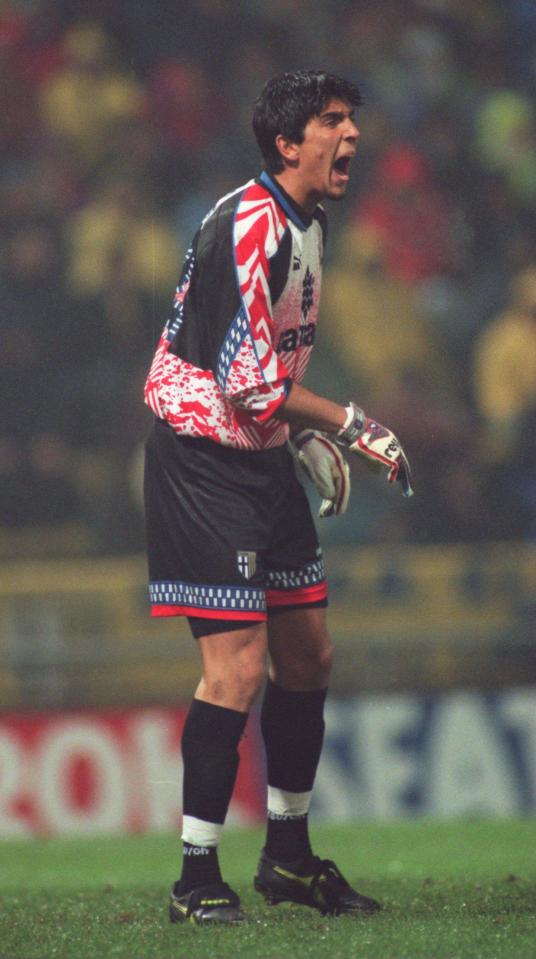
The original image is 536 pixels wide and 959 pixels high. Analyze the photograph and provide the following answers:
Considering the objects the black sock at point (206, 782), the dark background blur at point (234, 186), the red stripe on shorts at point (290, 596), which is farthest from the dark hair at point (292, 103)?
the dark background blur at point (234, 186)

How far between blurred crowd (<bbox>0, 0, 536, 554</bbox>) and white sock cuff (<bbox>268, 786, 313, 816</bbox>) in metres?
5.60

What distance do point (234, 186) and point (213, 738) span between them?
7464mm

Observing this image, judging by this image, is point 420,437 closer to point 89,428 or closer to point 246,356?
point 89,428

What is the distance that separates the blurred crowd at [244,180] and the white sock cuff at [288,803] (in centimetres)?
560

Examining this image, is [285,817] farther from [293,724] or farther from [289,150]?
[289,150]

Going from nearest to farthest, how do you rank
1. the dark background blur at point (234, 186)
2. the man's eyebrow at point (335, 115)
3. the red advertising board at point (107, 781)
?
the man's eyebrow at point (335, 115)
the red advertising board at point (107, 781)
the dark background blur at point (234, 186)

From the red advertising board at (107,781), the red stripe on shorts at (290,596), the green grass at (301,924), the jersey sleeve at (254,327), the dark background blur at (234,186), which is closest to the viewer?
the green grass at (301,924)

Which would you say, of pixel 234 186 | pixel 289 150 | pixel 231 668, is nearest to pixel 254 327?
pixel 289 150

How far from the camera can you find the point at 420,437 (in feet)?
32.2

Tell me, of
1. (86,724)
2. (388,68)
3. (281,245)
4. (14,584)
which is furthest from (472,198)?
(281,245)

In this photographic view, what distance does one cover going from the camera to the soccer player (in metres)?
3.53

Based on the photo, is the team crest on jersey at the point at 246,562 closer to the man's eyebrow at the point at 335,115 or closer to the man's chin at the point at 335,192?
the man's chin at the point at 335,192

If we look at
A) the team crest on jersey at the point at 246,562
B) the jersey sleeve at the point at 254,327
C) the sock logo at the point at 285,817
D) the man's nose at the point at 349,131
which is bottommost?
the sock logo at the point at 285,817

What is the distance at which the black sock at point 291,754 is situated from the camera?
152 inches
